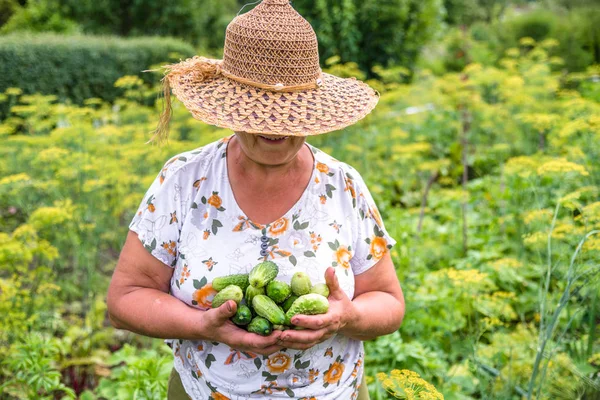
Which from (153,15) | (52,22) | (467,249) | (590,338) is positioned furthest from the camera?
(52,22)

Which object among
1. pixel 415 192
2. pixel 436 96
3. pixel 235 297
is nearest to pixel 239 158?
pixel 235 297

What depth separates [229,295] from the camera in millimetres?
1723

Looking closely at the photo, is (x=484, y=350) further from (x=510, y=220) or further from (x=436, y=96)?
(x=436, y=96)

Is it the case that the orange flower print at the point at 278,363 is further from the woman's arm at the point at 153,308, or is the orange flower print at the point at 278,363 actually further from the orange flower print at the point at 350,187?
the orange flower print at the point at 350,187

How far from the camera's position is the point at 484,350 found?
3174 millimetres

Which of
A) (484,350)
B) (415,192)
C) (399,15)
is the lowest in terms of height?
(415,192)

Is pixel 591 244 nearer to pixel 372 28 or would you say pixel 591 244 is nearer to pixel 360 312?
pixel 360 312

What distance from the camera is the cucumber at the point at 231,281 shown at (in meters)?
1.80

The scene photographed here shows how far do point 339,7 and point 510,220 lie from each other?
528cm

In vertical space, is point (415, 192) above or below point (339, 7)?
below

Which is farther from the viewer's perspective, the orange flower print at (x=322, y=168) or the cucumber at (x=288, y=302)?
the orange flower print at (x=322, y=168)

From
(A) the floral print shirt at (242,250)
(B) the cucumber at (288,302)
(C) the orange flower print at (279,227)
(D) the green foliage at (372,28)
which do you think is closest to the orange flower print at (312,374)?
(A) the floral print shirt at (242,250)

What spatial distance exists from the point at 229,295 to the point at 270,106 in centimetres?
60

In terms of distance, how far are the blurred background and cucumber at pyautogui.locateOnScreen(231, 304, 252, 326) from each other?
0.58 m
